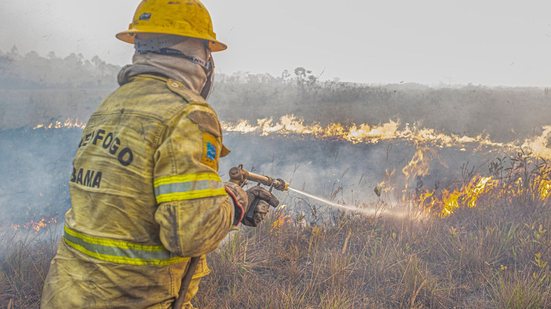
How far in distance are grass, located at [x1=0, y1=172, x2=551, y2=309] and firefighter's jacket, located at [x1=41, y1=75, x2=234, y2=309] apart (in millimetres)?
1421

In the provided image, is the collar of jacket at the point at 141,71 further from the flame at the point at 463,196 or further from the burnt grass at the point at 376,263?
the flame at the point at 463,196

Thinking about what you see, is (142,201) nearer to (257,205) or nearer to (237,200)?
(237,200)

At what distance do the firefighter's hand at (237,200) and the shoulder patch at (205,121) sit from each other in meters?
0.33

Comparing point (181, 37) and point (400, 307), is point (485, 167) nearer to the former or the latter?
point (400, 307)

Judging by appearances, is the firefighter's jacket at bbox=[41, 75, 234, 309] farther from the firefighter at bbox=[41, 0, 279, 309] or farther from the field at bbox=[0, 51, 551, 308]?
the field at bbox=[0, 51, 551, 308]

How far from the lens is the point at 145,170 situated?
1.63 meters

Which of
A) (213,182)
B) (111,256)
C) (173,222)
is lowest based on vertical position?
(111,256)

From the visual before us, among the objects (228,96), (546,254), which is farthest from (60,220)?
(228,96)

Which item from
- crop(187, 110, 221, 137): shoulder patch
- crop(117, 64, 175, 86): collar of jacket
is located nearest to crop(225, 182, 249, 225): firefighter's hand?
crop(187, 110, 221, 137): shoulder patch

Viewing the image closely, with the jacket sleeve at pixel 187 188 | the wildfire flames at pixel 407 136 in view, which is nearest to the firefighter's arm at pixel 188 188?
the jacket sleeve at pixel 187 188

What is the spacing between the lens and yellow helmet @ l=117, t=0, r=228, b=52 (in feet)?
6.25

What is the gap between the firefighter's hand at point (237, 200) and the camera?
195 cm

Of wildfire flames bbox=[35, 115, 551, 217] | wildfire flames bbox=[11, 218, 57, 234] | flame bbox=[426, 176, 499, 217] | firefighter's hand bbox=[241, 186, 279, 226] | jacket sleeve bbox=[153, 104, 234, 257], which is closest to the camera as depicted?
jacket sleeve bbox=[153, 104, 234, 257]

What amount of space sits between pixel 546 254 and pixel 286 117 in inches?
352
